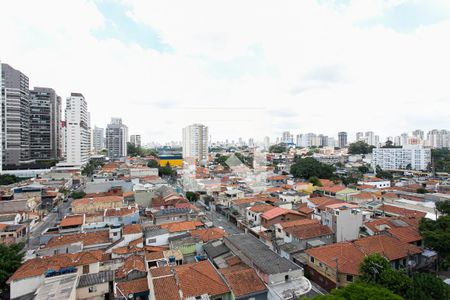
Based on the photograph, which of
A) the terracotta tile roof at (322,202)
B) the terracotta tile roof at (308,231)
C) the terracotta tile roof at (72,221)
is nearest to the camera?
the terracotta tile roof at (308,231)

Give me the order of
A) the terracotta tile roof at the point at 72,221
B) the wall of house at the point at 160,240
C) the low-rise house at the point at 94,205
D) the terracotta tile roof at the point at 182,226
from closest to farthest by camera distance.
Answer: the wall of house at the point at 160,240 → the terracotta tile roof at the point at 182,226 → the terracotta tile roof at the point at 72,221 → the low-rise house at the point at 94,205

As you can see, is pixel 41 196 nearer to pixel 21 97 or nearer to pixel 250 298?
pixel 250 298

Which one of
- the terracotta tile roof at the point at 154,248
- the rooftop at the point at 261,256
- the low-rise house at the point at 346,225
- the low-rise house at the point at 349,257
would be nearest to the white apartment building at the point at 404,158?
the low-rise house at the point at 346,225

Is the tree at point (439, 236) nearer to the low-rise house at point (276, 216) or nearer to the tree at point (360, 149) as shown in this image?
the low-rise house at point (276, 216)

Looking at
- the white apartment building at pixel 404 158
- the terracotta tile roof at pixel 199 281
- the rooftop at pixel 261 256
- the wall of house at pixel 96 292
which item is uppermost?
the white apartment building at pixel 404 158

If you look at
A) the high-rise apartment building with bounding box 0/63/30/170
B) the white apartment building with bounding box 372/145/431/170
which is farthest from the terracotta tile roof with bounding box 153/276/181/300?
the white apartment building with bounding box 372/145/431/170

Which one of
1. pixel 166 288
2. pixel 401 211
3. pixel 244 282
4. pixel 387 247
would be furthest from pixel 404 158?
pixel 166 288

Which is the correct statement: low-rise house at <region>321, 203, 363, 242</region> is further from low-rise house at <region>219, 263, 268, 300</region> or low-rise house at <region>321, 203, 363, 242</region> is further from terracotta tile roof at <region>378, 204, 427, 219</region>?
low-rise house at <region>219, 263, 268, 300</region>
